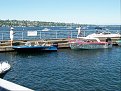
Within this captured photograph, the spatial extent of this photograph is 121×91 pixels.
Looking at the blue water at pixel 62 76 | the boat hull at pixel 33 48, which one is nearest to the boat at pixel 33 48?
the boat hull at pixel 33 48

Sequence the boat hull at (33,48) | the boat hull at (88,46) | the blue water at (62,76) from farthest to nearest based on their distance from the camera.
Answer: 1. the boat hull at (88,46)
2. the boat hull at (33,48)
3. the blue water at (62,76)

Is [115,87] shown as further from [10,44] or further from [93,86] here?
[10,44]

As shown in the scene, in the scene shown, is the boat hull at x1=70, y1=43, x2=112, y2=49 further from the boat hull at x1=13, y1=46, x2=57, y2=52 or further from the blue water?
the blue water

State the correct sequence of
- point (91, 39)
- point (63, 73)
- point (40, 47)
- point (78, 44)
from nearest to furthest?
point (63, 73)
point (40, 47)
point (78, 44)
point (91, 39)

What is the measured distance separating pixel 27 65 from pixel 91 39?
19952 millimetres

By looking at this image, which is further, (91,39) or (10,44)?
(91,39)

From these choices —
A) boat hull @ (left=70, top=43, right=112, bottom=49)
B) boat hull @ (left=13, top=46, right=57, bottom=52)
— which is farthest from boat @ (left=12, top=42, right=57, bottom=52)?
boat hull @ (left=70, top=43, right=112, bottom=49)

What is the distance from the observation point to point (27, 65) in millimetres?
26734

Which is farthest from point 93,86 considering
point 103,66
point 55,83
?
point 103,66

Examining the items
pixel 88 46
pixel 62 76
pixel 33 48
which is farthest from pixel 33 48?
pixel 62 76

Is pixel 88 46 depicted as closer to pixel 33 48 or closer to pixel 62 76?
pixel 33 48

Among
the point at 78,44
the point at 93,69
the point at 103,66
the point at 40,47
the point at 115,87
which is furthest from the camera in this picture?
the point at 78,44

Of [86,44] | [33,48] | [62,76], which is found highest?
[86,44]

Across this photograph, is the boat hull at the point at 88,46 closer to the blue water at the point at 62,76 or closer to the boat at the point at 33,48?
the boat at the point at 33,48
